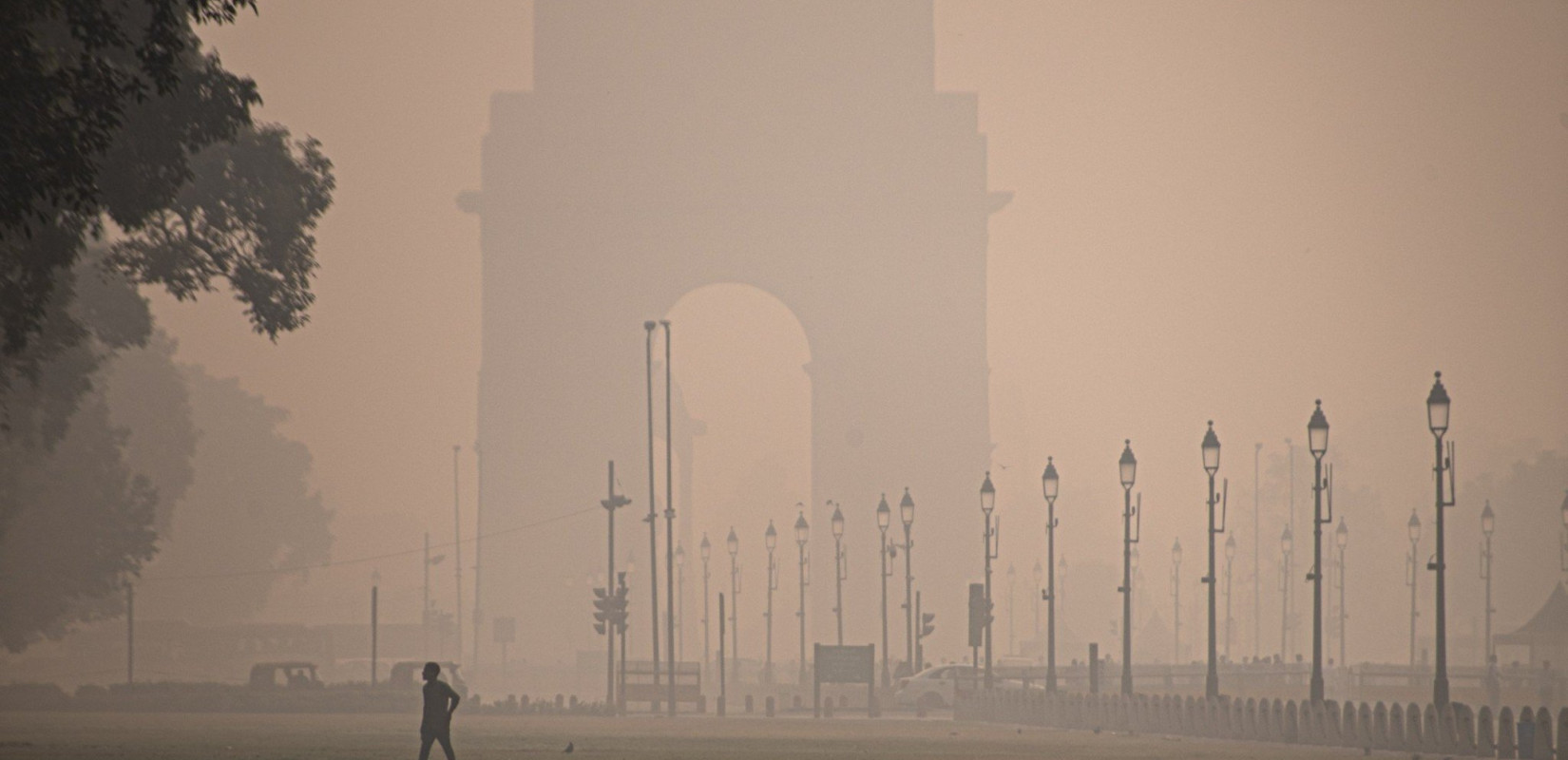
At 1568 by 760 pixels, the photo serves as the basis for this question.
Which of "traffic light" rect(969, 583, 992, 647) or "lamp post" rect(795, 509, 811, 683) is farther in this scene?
"lamp post" rect(795, 509, 811, 683)

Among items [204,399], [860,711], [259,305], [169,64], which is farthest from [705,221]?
[169,64]

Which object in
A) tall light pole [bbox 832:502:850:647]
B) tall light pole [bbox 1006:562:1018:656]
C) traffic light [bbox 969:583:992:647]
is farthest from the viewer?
tall light pole [bbox 1006:562:1018:656]

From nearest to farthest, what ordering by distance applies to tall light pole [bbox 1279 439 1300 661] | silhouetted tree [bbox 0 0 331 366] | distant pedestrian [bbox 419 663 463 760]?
silhouetted tree [bbox 0 0 331 366], distant pedestrian [bbox 419 663 463 760], tall light pole [bbox 1279 439 1300 661]

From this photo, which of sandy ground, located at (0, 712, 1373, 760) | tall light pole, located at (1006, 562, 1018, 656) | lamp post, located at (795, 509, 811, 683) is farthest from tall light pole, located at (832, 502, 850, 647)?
tall light pole, located at (1006, 562, 1018, 656)

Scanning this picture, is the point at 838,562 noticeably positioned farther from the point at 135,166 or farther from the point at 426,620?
the point at 135,166

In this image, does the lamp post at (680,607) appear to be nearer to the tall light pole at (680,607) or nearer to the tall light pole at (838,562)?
the tall light pole at (680,607)

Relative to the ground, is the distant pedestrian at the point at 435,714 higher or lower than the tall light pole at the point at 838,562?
higher

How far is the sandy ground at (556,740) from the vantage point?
110ft

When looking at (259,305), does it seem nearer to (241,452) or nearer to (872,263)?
(241,452)

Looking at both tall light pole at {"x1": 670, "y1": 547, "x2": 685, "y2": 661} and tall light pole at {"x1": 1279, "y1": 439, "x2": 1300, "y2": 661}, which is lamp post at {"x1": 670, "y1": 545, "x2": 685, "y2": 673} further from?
tall light pole at {"x1": 1279, "y1": 439, "x2": 1300, "y2": 661}

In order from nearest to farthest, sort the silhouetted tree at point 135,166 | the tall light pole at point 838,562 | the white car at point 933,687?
1. the silhouetted tree at point 135,166
2. the white car at point 933,687
3. the tall light pole at point 838,562

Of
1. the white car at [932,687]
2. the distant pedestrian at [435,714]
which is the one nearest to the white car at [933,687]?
the white car at [932,687]

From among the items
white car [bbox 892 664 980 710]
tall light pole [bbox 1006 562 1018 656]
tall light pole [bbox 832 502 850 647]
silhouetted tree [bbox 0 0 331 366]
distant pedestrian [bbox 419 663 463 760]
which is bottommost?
tall light pole [bbox 1006 562 1018 656]

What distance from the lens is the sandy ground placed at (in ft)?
110
